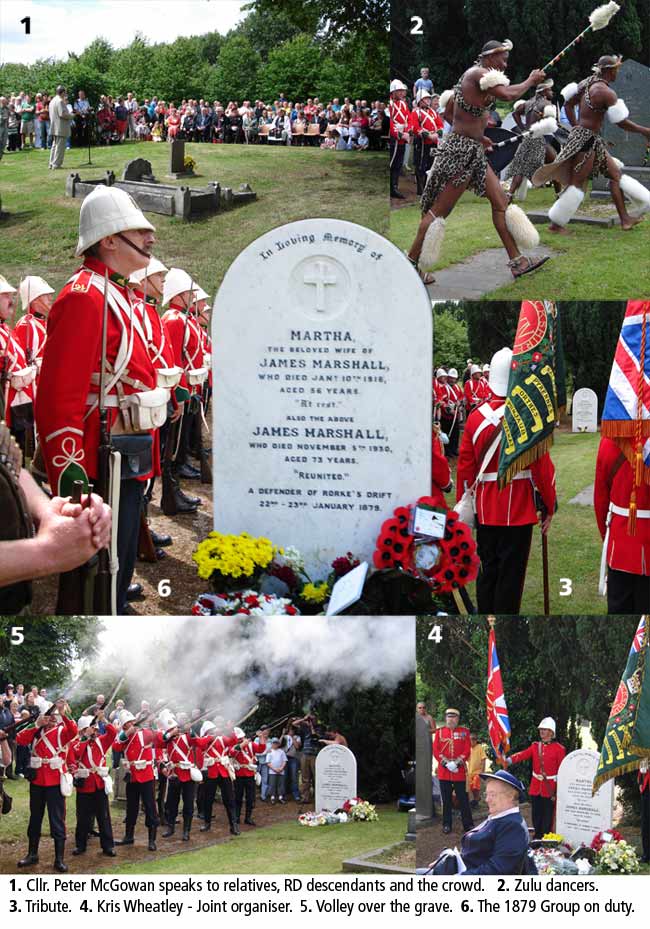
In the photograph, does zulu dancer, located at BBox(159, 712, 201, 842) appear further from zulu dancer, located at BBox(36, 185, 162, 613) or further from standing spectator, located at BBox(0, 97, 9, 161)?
standing spectator, located at BBox(0, 97, 9, 161)

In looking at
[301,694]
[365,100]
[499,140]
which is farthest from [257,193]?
[301,694]

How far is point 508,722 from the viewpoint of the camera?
569 centimetres

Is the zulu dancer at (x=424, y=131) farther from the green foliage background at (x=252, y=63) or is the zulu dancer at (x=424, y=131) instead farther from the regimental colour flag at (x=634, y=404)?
the regimental colour flag at (x=634, y=404)

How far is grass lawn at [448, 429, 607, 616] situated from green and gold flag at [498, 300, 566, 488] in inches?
20.7

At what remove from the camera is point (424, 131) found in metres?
7.89

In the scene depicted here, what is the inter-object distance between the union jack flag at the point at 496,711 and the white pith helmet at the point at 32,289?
4.43m

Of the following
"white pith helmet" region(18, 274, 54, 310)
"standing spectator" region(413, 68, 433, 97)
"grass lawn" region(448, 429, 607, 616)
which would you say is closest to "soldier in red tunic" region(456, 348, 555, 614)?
"grass lawn" region(448, 429, 607, 616)

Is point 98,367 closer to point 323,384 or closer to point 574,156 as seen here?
point 323,384

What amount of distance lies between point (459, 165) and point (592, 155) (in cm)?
80

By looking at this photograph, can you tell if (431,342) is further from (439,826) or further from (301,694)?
(439,826)

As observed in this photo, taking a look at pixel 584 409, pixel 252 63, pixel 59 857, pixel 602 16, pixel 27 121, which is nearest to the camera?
pixel 59 857

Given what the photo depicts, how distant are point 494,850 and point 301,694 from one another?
1.05m

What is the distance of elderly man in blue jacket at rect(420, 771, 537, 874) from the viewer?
5566mm

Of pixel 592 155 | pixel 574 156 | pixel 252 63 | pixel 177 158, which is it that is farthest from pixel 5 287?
pixel 592 155
